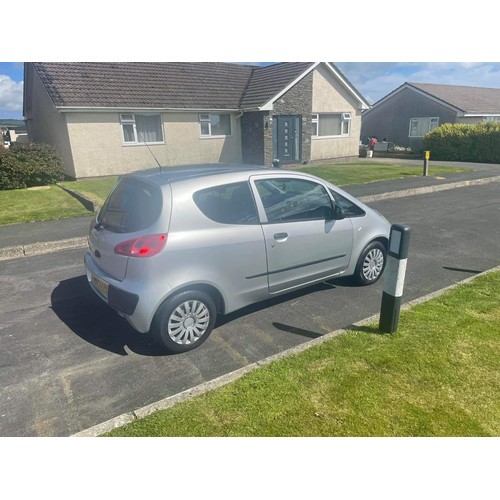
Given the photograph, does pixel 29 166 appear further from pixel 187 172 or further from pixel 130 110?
pixel 187 172

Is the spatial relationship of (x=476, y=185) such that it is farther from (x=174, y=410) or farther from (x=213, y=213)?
(x=174, y=410)

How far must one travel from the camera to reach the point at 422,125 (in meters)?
29.1

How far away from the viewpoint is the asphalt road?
9.08 ft

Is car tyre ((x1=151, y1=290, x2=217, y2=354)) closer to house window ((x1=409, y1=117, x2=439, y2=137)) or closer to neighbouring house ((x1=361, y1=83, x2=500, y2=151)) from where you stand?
neighbouring house ((x1=361, y1=83, x2=500, y2=151))

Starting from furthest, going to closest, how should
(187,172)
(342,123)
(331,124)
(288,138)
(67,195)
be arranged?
(342,123)
(331,124)
(288,138)
(67,195)
(187,172)

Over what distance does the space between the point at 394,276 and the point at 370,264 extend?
1282 mm

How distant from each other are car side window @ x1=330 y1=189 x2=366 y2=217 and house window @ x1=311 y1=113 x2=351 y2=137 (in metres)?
15.4

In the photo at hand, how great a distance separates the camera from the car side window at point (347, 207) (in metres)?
4.27

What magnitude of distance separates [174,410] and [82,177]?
13.6m

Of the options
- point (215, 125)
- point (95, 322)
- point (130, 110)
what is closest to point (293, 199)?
point (95, 322)

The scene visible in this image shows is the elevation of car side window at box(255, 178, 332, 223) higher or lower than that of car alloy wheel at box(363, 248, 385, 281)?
higher

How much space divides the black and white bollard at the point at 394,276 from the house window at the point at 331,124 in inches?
650

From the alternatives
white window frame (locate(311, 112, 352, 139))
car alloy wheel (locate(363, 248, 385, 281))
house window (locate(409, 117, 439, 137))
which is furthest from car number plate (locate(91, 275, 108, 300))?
house window (locate(409, 117, 439, 137))

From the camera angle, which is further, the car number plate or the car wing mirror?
the car wing mirror
